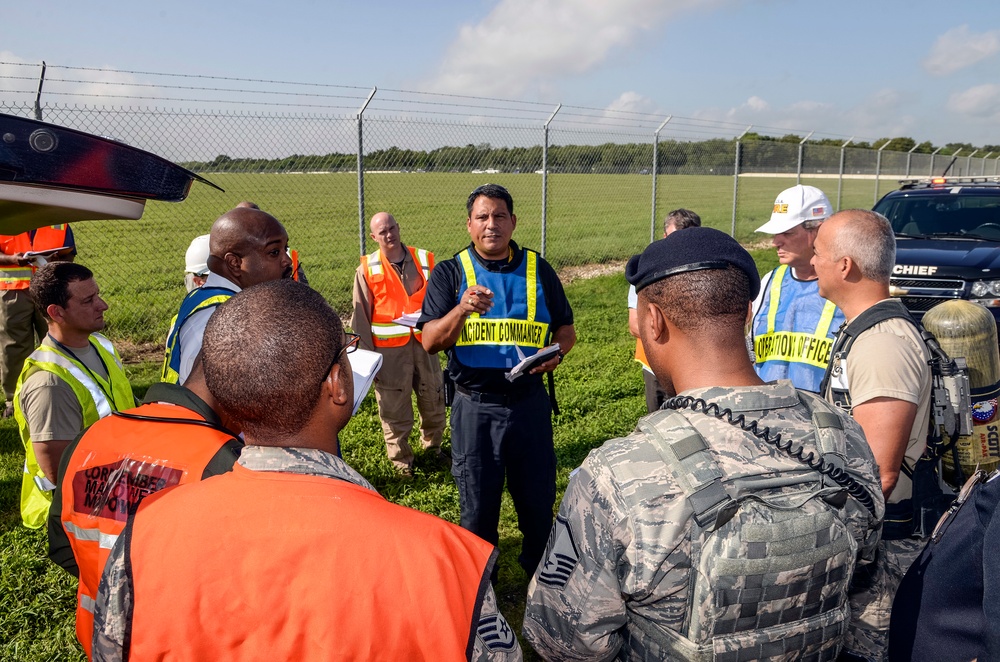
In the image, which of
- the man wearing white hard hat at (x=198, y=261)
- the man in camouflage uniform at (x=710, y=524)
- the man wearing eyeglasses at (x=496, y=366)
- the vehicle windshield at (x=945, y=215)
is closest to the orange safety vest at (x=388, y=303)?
the man wearing white hard hat at (x=198, y=261)

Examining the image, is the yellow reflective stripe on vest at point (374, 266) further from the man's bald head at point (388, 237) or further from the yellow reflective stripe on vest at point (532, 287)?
the yellow reflective stripe on vest at point (532, 287)

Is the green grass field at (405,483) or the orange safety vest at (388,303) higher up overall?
the orange safety vest at (388,303)

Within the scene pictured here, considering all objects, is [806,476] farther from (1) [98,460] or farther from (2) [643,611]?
(1) [98,460]

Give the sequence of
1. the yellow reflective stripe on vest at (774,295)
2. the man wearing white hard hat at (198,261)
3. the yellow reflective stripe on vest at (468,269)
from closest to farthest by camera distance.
A: 1. the yellow reflective stripe on vest at (774,295)
2. the yellow reflective stripe on vest at (468,269)
3. the man wearing white hard hat at (198,261)

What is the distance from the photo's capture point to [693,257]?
1.70 m

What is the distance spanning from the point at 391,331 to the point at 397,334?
55 millimetres

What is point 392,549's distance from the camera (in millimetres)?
1245

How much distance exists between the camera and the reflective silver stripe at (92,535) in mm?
1755

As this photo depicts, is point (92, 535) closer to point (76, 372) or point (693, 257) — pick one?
point (693, 257)

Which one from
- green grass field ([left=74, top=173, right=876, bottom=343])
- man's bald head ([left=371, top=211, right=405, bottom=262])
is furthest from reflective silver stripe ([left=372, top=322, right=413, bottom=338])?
green grass field ([left=74, top=173, right=876, bottom=343])

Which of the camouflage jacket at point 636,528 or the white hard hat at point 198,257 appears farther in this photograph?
the white hard hat at point 198,257

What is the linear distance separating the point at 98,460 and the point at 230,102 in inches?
238

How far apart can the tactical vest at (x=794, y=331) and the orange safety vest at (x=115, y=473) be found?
8.89 feet

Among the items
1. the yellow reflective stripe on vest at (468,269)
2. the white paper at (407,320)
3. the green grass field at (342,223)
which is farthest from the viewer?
the green grass field at (342,223)
